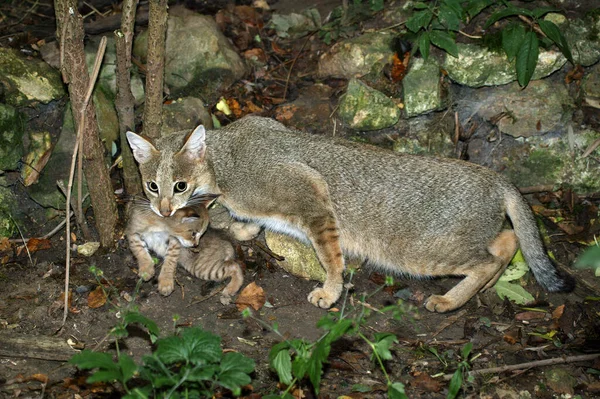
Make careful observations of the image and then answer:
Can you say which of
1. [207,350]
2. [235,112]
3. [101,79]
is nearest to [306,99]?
[235,112]

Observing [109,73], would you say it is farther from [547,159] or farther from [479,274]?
[547,159]

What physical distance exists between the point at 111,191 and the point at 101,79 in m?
1.43

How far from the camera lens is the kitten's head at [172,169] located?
5.93m

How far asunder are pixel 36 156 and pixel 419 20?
13.6 feet

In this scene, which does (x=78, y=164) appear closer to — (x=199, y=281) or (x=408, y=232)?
(x=199, y=281)

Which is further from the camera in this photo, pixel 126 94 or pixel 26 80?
pixel 26 80

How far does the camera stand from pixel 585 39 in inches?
291

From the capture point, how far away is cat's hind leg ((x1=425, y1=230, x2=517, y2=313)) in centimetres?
600

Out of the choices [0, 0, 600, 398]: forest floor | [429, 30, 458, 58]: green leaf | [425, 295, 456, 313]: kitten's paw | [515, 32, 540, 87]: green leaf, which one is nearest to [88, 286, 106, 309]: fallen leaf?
[0, 0, 600, 398]: forest floor

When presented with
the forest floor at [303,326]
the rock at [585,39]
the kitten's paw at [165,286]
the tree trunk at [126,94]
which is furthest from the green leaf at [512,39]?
the kitten's paw at [165,286]

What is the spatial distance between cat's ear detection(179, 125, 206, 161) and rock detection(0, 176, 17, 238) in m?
1.80

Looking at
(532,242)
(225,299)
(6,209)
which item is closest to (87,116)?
(6,209)

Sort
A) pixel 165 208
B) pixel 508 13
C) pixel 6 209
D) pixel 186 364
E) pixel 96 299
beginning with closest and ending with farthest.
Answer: pixel 186 364, pixel 96 299, pixel 165 208, pixel 6 209, pixel 508 13

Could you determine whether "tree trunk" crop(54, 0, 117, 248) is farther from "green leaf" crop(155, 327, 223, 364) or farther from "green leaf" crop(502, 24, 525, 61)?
"green leaf" crop(502, 24, 525, 61)
